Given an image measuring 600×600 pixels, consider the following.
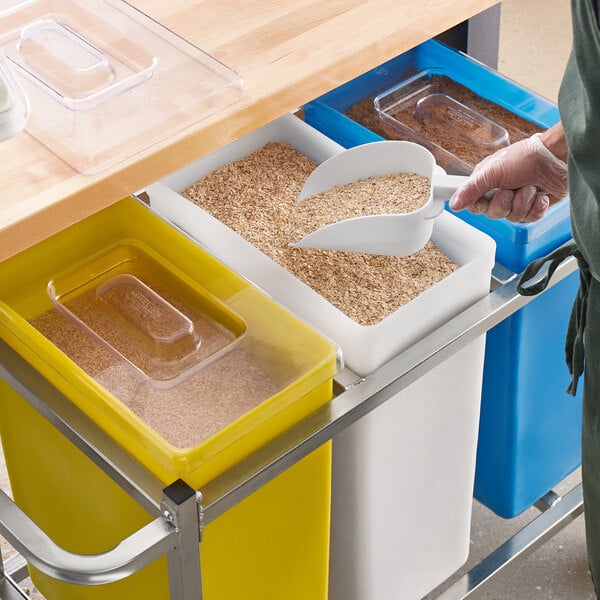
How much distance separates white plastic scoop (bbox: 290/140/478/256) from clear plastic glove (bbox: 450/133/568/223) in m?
0.03

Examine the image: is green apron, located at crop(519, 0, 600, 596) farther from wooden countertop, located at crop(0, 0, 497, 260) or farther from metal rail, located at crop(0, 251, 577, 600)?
wooden countertop, located at crop(0, 0, 497, 260)

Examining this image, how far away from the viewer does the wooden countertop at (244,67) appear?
119 cm

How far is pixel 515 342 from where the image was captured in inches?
63.6

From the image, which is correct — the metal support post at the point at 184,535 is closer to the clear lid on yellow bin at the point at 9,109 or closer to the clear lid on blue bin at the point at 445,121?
the clear lid on yellow bin at the point at 9,109

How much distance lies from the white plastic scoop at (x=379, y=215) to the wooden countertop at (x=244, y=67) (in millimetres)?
140

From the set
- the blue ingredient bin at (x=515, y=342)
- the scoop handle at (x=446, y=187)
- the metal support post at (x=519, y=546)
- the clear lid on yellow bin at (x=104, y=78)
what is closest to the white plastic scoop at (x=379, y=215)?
the scoop handle at (x=446, y=187)

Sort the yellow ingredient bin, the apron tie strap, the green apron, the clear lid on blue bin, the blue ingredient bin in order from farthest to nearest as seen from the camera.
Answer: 1. the clear lid on blue bin
2. the blue ingredient bin
3. the apron tie strap
4. the yellow ingredient bin
5. the green apron

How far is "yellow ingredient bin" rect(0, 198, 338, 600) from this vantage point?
126cm

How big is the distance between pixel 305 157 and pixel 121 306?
0.37m

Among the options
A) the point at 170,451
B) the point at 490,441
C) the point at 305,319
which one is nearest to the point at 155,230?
the point at 305,319

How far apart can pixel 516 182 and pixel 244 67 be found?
36cm

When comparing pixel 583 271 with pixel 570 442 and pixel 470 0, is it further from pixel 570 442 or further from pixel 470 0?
pixel 570 442

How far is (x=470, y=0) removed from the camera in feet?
4.96

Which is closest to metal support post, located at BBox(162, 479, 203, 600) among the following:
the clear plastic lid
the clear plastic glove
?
the clear plastic lid
